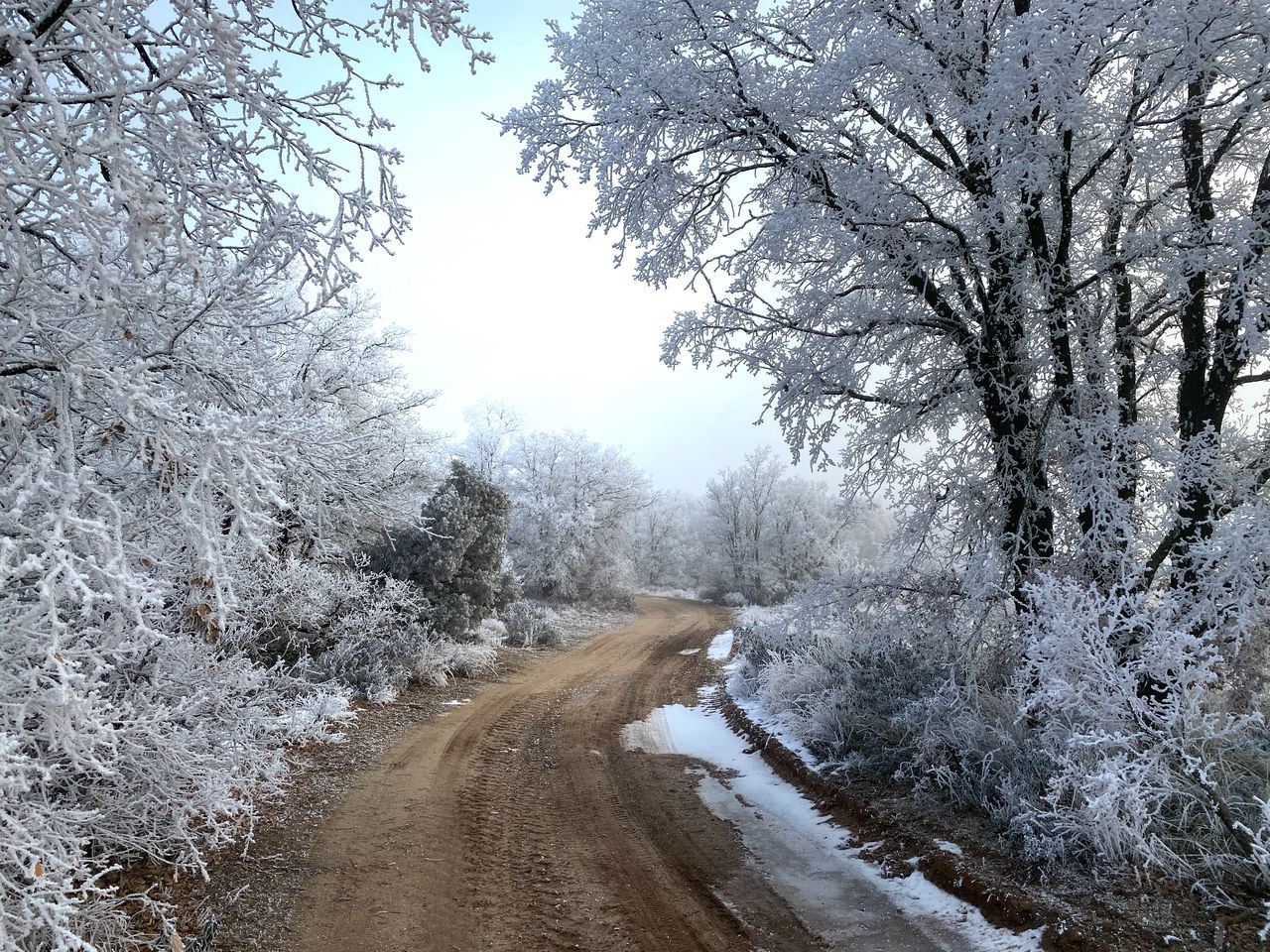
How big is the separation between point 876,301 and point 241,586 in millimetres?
5801

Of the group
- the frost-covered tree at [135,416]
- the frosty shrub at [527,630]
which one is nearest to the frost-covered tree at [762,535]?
the frosty shrub at [527,630]

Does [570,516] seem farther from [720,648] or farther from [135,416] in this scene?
[135,416]

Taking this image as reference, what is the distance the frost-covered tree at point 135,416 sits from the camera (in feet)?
8.11

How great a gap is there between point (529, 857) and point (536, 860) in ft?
0.26

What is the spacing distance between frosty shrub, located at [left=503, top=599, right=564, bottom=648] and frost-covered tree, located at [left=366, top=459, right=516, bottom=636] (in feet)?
7.52

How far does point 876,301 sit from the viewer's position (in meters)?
6.70

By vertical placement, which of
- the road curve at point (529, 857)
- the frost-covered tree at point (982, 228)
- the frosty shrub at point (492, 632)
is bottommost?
the road curve at point (529, 857)

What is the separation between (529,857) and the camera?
5418mm

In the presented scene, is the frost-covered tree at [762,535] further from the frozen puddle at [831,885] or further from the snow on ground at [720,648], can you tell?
the frozen puddle at [831,885]

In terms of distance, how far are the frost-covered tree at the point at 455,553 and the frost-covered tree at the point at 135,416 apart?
854 centimetres

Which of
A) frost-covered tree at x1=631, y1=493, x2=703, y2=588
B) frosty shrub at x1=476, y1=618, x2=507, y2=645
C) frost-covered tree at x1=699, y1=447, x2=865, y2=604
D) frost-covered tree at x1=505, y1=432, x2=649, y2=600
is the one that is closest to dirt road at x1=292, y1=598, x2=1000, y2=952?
frosty shrub at x1=476, y1=618, x2=507, y2=645

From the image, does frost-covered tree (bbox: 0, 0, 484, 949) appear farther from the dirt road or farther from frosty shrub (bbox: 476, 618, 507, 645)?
frosty shrub (bbox: 476, 618, 507, 645)

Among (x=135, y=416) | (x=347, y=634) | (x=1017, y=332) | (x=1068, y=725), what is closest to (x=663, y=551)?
(x=347, y=634)

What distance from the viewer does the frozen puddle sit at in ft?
13.8
